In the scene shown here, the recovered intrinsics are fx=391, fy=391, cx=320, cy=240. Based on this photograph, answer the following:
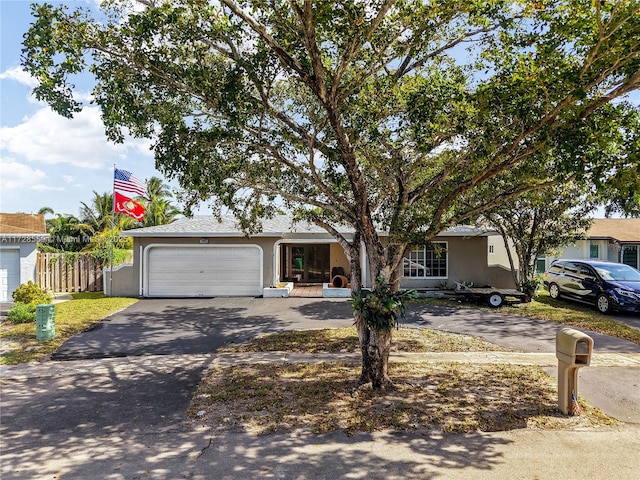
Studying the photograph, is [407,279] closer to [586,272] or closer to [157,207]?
[586,272]

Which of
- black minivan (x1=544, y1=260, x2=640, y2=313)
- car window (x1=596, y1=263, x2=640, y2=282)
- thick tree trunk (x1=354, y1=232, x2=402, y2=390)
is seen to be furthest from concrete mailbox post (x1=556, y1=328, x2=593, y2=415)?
car window (x1=596, y1=263, x2=640, y2=282)

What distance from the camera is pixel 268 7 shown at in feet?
17.5

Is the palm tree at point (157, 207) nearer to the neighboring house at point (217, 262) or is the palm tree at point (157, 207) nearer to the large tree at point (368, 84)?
the neighboring house at point (217, 262)

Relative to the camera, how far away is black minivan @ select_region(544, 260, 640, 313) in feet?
41.4

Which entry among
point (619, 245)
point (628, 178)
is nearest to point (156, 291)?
point (628, 178)

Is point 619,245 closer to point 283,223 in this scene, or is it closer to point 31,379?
point 283,223

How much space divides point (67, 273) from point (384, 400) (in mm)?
17102

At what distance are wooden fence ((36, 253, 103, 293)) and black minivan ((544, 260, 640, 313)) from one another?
20.0 meters

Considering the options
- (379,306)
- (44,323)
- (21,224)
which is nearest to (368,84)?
(379,306)

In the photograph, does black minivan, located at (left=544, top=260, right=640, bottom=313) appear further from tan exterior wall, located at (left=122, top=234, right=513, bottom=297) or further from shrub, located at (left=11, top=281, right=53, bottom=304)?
shrub, located at (left=11, top=281, right=53, bottom=304)

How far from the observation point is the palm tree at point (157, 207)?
89.2 ft

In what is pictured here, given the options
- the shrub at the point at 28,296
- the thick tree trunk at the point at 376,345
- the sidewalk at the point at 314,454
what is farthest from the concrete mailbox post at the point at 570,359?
the shrub at the point at 28,296

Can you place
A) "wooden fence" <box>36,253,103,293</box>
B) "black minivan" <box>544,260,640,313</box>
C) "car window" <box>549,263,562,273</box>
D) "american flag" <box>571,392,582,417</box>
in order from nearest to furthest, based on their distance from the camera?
"american flag" <box>571,392,582,417</box>
"black minivan" <box>544,260,640,313</box>
"car window" <box>549,263,562,273</box>
"wooden fence" <box>36,253,103,293</box>

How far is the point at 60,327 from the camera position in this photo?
10.6m
